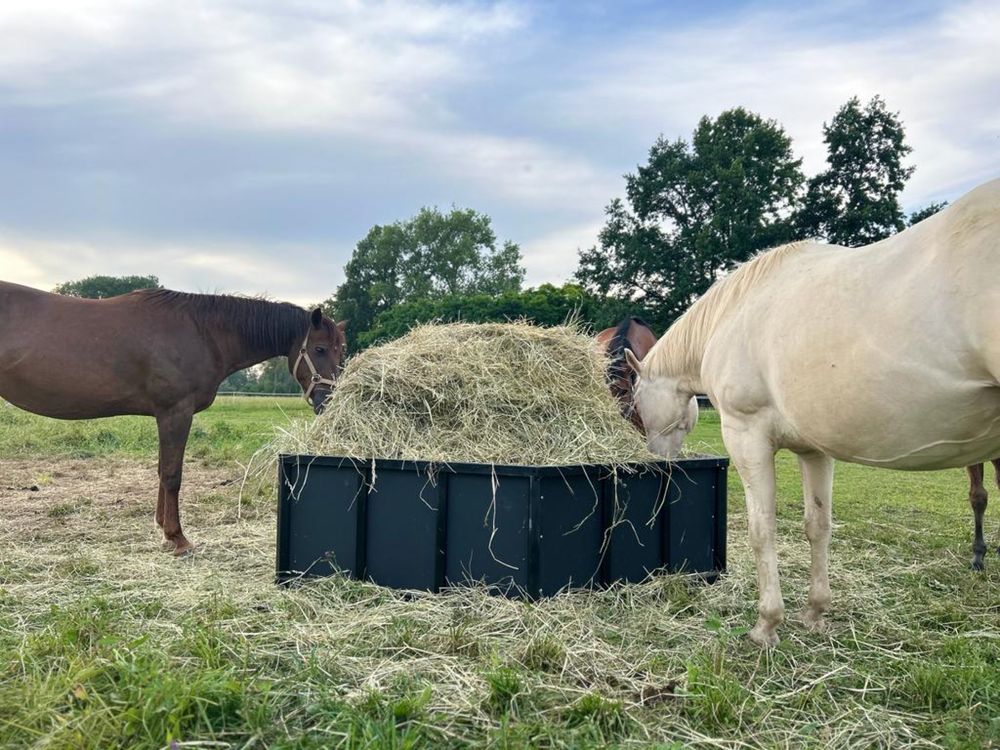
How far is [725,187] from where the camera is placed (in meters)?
28.3

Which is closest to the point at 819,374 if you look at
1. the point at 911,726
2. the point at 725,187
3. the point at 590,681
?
the point at 911,726

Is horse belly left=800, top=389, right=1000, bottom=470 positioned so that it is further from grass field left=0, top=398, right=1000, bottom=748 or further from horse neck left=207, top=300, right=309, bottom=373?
horse neck left=207, top=300, right=309, bottom=373

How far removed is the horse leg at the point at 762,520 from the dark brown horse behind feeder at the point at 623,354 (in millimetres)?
1244

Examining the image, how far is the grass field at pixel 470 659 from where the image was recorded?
226 cm

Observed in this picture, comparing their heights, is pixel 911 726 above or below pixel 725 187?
below

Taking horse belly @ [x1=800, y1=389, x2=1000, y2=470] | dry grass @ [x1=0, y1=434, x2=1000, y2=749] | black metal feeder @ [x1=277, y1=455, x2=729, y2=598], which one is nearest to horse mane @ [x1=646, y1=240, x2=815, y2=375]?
black metal feeder @ [x1=277, y1=455, x2=729, y2=598]

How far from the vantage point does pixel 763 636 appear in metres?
3.29

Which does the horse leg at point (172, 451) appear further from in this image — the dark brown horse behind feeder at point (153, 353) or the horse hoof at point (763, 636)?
the horse hoof at point (763, 636)

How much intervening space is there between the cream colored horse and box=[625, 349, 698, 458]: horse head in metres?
0.53

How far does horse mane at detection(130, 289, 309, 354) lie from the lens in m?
5.61

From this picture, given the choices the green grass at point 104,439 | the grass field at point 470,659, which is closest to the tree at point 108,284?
the green grass at point 104,439

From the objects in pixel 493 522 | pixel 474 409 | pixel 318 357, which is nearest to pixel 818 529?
pixel 493 522

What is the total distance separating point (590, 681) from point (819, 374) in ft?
5.09

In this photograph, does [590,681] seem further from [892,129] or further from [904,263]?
[892,129]
